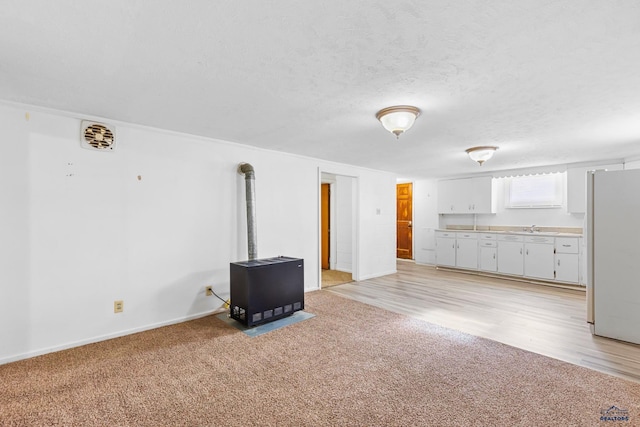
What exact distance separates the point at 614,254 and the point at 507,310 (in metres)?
1.36

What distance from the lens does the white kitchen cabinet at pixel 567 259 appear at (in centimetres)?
519

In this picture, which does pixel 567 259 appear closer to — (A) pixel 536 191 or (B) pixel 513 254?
(B) pixel 513 254

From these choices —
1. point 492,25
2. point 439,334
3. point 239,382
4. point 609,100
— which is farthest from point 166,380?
point 609,100

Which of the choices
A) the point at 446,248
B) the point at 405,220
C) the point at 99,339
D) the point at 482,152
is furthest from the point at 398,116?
the point at 405,220

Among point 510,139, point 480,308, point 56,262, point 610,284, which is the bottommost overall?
point 480,308

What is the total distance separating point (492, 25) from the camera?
152 centimetres

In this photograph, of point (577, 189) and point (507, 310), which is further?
point (577, 189)

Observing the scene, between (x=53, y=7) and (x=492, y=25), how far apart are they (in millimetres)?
2079

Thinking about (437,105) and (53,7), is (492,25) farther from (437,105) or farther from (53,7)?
(53,7)

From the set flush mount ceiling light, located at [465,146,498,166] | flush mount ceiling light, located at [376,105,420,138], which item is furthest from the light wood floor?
flush mount ceiling light, located at [376,105,420,138]

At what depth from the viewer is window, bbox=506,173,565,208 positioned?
19.3 feet

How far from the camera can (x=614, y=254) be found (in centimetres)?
310

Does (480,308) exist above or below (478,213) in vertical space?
below

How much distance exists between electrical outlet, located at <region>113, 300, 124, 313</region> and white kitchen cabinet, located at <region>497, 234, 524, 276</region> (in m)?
6.32
